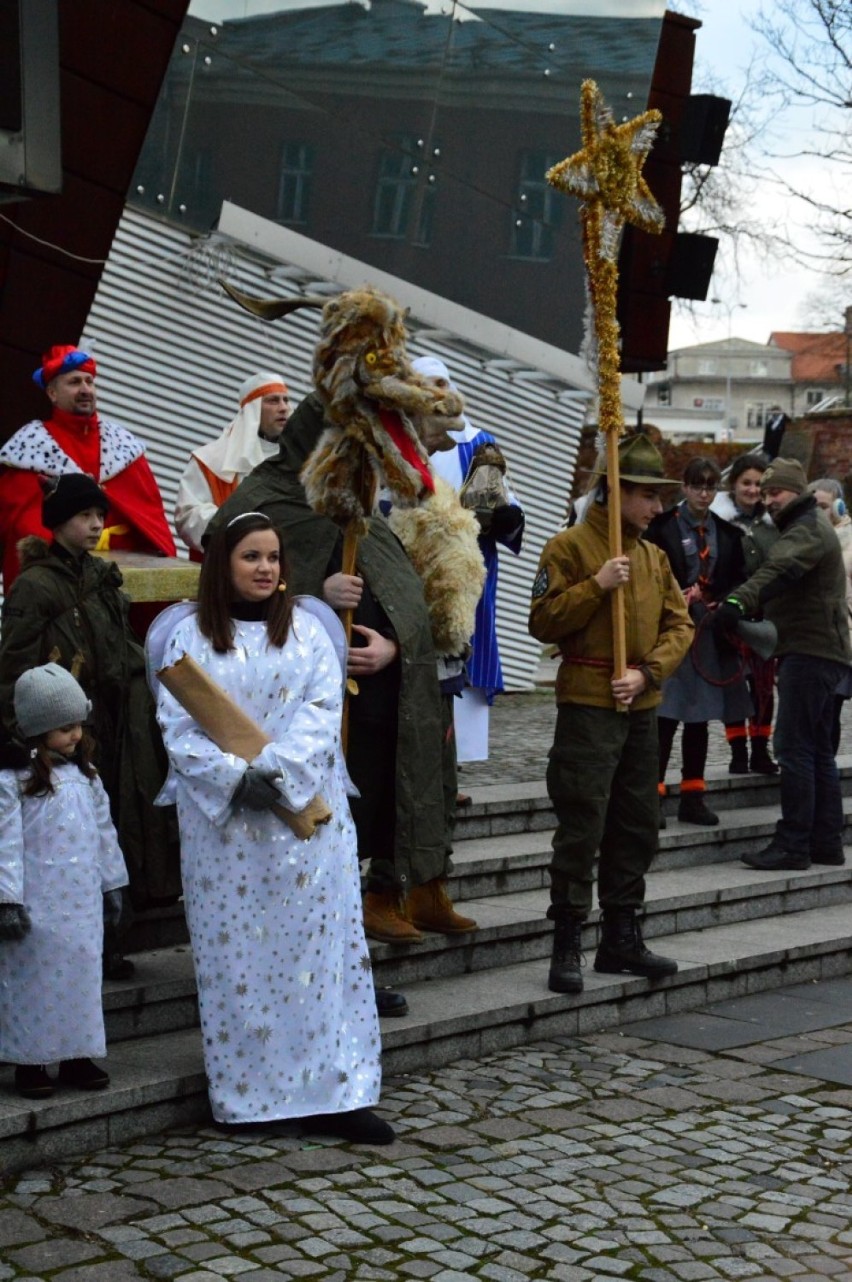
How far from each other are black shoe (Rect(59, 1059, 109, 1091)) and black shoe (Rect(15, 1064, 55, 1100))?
7 centimetres

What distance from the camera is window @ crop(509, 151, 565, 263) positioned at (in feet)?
48.4

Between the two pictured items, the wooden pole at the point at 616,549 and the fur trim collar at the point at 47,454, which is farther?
the fur trim collar at the point at 47,454

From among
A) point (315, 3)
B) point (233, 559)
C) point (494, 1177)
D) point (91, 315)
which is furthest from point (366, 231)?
point (494, 1177)

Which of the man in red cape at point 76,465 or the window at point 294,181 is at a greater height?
the window at point 294,181

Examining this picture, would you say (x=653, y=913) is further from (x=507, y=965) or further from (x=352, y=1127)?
(x=352, y=1127)

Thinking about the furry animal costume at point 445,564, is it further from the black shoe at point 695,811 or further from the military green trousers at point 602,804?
the black shoe at point 695,811

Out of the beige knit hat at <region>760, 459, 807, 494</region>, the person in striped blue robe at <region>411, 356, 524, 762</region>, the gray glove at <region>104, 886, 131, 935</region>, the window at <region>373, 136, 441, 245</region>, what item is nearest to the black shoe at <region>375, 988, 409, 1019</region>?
the gray glove at <region>104, 886, 131, 935</region>

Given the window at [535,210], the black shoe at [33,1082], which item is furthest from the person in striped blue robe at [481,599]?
the window at [535,210]

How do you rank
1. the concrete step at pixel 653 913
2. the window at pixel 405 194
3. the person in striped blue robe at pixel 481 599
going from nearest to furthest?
the concrete step at pixel 653 913, the person in striped blue robe at pixel 481 599, the window at pixel 405 194

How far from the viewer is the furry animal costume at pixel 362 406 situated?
5.92 m

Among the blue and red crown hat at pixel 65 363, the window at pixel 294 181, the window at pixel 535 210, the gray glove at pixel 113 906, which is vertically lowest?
the gray glove at pixel 113 906

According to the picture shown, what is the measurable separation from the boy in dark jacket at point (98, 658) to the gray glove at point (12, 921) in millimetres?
871

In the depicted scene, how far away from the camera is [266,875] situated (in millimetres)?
5438

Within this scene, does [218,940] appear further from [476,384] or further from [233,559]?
[476,384]
